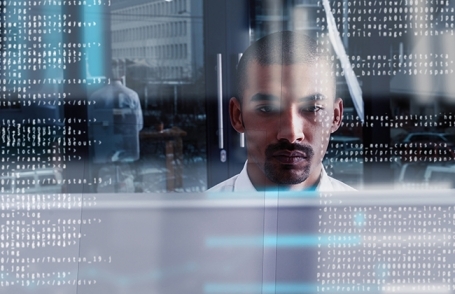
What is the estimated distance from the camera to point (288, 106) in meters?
2.59

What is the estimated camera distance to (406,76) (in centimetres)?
261

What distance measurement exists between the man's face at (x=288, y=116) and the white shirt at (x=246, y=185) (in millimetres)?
40

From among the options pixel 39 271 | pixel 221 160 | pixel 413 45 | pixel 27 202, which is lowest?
pixel 39 271

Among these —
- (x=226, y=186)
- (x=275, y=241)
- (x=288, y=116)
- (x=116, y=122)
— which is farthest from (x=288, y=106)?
(x=116, y=122)

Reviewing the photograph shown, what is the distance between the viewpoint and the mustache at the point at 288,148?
260cm

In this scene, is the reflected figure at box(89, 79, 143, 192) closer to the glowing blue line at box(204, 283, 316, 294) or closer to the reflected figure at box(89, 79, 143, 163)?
the reflected figure at box(89, 79, 143, 163)

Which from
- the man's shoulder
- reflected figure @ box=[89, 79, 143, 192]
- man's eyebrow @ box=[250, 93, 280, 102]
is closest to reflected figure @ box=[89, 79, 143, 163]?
reflected figure @ box=[89, 79, 143, 192]

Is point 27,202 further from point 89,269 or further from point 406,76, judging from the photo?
point 406,76

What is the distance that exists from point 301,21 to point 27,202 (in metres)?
1.40

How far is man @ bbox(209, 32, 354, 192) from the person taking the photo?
259cm

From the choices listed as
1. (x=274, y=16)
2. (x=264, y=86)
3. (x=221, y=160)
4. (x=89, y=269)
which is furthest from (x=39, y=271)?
(x=274, y=16)

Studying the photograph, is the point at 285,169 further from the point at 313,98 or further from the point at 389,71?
the point at 389,71

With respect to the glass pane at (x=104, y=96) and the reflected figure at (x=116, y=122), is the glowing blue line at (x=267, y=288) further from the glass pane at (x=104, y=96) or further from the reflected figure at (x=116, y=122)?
the reflected figure at (x=116, y=122)

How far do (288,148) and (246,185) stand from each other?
24 cm
